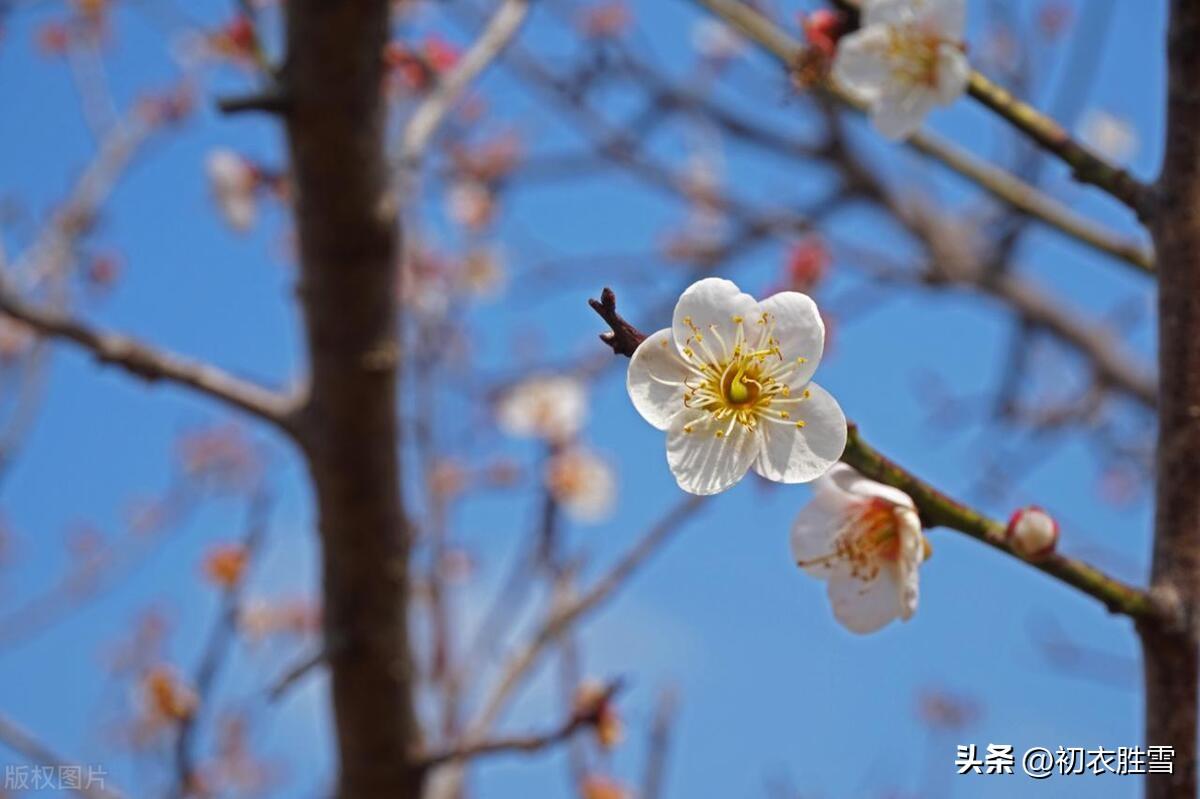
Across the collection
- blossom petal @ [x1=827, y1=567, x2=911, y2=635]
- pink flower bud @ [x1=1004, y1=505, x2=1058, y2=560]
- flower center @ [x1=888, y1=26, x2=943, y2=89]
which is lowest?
blossom petal @ [x1=827, y1=567, x2=911, y2=635]

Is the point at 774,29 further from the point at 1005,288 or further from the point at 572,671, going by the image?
the point at 1005,288

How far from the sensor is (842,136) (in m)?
3.67

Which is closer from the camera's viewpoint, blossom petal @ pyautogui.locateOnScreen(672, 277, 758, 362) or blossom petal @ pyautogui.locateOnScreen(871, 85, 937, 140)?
blossom petal @ pyautogui.locateOnScreen(672, 277, 758, 362)

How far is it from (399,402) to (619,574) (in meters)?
0.49

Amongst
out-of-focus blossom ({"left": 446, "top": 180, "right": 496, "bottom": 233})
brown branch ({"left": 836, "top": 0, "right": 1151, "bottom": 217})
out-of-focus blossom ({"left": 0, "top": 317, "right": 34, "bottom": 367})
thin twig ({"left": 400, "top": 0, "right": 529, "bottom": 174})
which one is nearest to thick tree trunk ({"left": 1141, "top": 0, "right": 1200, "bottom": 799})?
brown branch ({"left": 836, "top": 0, "right": 1151, "bottom": 217})

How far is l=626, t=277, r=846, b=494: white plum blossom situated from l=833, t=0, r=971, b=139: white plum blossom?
0.44 metres

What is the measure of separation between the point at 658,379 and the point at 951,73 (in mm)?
568

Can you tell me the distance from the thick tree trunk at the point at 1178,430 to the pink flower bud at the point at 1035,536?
14 centimetres

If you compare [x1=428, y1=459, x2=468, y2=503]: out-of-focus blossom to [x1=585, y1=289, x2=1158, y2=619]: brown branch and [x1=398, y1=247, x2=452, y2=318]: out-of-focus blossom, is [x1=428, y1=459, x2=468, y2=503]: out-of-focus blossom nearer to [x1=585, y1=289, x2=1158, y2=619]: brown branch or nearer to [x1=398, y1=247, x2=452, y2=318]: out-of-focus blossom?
[x1=398, y1=247, x2=452, y2=318]: out-of-focus blossom

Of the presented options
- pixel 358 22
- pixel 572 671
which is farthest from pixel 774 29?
pixel 572 671

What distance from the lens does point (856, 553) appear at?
1050mm

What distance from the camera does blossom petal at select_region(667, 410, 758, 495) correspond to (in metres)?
0.88

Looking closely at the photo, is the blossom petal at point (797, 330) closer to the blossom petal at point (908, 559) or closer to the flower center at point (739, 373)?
the flower center at point (739, 373)

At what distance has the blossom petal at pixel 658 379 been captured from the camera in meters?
0.88
